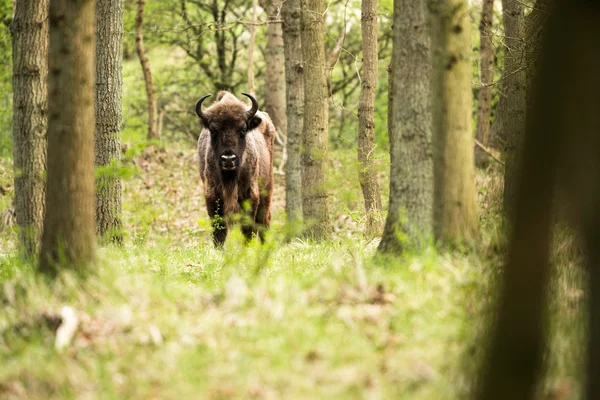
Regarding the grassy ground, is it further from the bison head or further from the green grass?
the bison head

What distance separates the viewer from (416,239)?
6934mm

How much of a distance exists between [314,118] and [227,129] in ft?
4.55

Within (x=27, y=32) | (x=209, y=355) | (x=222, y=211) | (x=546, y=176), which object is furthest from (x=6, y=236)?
(x=546, y=176)

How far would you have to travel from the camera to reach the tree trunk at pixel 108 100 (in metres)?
10.9

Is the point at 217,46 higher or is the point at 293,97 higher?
the point at 217,46

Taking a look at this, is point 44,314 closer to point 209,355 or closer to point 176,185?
point 209,355

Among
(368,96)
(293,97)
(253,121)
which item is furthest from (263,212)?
(368,96)

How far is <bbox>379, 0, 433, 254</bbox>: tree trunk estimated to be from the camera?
7125mm

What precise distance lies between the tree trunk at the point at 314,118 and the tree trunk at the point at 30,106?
4226 millimetres

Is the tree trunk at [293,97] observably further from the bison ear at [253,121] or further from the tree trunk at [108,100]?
the tree trunk at [108,100]

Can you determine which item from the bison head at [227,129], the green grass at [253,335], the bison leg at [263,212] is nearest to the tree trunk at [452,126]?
the green grass at [253,335]

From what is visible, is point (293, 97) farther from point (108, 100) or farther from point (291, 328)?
point (291, 328)

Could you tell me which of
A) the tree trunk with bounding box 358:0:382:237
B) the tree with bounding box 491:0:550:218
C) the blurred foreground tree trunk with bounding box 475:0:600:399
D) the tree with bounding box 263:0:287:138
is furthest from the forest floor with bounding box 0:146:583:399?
the tree with bounding box 263:0:287:138

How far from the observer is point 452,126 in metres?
6.73
